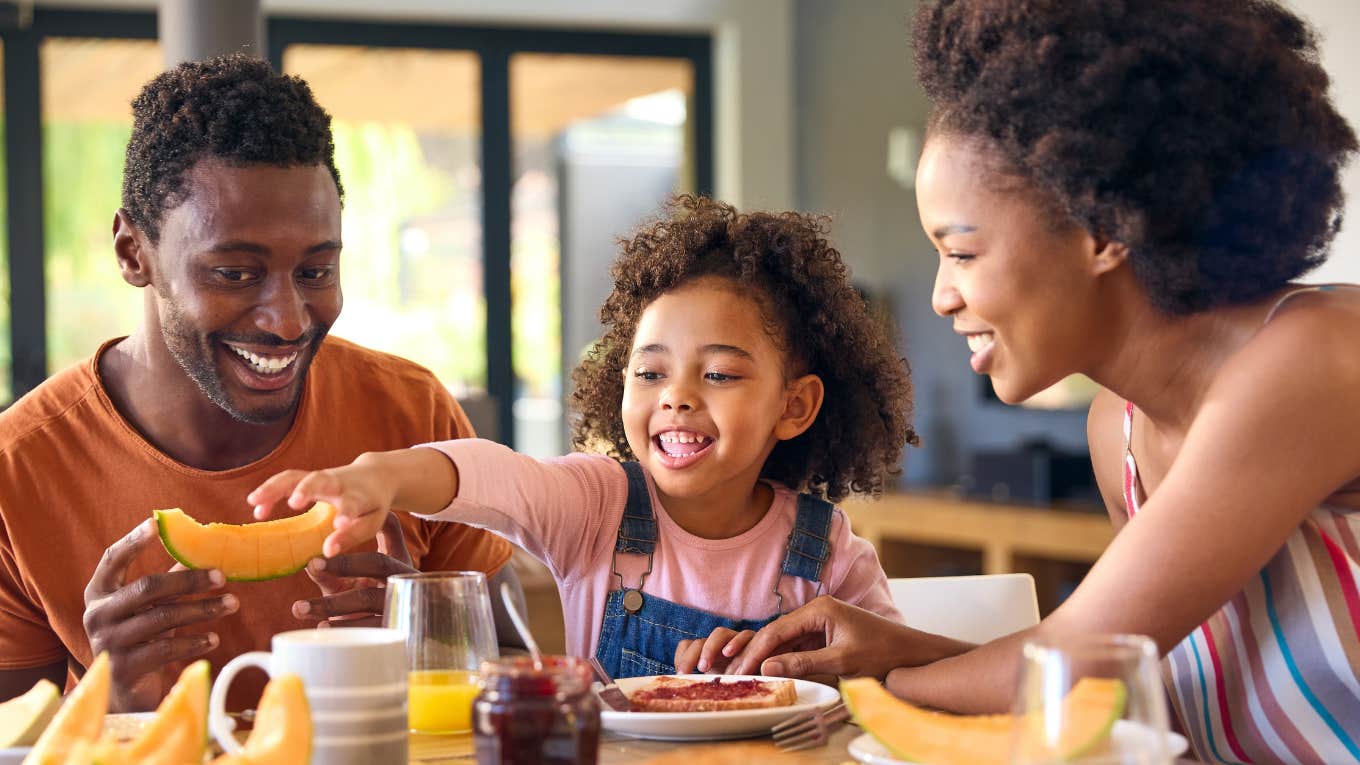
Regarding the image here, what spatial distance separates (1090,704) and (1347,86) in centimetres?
438

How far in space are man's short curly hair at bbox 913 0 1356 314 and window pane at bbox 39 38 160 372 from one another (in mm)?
6322

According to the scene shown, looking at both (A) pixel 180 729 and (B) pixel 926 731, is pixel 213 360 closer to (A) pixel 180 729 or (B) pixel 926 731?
(A) pixel 180 729

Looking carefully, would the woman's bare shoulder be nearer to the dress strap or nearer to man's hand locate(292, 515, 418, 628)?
the dress strap

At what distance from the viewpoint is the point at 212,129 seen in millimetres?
2236

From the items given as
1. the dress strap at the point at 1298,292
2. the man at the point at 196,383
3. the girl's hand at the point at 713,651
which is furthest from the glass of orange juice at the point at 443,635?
the dress strap at the point at 1298,292

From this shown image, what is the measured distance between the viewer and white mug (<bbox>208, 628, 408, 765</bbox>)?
1.27 m

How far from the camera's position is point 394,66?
767cm

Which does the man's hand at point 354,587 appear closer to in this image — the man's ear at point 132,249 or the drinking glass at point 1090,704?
the man's ear at point 132,249

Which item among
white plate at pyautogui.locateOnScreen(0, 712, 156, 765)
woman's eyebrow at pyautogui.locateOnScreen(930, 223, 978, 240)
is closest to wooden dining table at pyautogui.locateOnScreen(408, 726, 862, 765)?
white plate at pyautogui.locateOnScreen(0, 712, 156, 765)

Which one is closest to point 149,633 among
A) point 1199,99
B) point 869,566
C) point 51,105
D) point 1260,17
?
point 869,566

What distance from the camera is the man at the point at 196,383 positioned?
7.20 feet

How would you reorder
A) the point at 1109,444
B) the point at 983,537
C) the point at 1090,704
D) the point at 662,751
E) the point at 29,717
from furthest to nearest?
1. the point at 983,537
2. the point at 1109,444
3. the point at 662,751
4. the point at 29,717
5. the point at 1090,704

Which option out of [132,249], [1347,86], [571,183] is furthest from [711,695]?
[571,183]

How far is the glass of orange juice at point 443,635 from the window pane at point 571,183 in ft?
20.7
